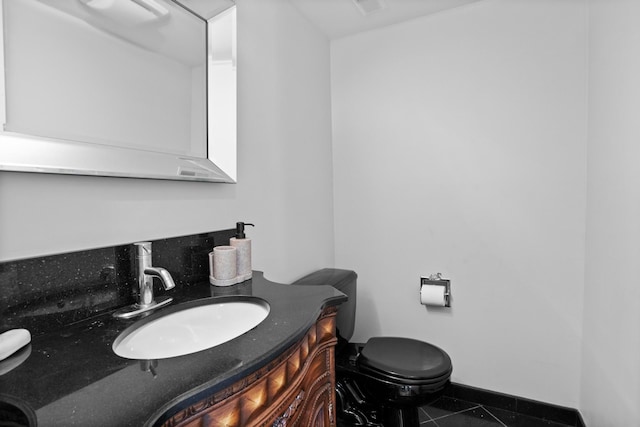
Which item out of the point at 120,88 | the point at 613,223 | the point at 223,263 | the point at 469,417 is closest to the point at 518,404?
the point at 469,417

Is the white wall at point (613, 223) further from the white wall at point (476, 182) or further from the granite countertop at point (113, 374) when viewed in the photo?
the granite countertop at point (113, 374)

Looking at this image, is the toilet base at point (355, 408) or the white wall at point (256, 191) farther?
the toilet base at point (355, 408)

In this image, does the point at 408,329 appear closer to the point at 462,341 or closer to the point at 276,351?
the point at 462,341

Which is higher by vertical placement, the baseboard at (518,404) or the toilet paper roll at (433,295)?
the toilet paper roll at (433,295)

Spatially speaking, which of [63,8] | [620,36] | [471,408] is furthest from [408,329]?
[63,8]

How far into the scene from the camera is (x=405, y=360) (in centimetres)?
150

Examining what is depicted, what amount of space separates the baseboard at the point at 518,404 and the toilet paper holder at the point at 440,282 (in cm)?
48

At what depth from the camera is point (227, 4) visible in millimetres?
1337

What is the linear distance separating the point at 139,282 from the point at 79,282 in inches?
5.8

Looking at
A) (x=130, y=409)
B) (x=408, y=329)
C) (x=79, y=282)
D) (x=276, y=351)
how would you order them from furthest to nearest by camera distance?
1. (x=408, y=329)
2. (x=79, y=282)
3. (x=276, y=351)
4. (x=130, y=409)

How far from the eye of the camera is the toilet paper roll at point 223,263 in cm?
115

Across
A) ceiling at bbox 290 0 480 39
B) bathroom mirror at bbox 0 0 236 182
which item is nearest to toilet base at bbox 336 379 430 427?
bathroom mirror at bbox 0 0 236 182

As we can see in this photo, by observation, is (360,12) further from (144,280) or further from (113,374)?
(113,374)

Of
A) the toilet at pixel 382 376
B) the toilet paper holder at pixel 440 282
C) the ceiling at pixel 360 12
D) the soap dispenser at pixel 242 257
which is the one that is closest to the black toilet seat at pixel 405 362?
the toilet at pixel 382 376
